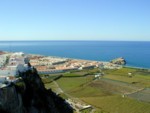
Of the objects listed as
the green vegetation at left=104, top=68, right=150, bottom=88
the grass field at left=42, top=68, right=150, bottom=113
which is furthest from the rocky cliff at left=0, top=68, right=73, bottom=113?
the green vegetation at left=104, top=68, right=150, bottom=88

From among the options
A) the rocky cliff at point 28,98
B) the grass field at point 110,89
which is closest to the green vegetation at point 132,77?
the grass field at point 110,89

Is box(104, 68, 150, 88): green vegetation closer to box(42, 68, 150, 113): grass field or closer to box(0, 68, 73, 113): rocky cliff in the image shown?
box(42, 68, 150, 113): grass field

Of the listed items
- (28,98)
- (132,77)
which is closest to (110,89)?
(132,77)

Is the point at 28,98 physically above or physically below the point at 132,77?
above

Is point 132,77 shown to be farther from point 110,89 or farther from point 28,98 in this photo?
point 28,98

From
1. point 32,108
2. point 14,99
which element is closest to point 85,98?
point 32,108
